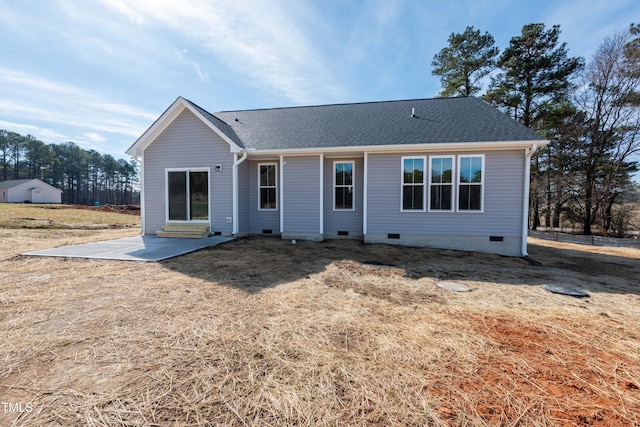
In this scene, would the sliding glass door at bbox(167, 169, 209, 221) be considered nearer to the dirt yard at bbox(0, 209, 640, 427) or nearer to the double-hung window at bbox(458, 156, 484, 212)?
the dirt yard at bbox(0, 209, 640, 427)

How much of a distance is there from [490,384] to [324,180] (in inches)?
311

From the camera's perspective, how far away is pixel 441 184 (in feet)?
27.3

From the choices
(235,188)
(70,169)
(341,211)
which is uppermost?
(70,169)

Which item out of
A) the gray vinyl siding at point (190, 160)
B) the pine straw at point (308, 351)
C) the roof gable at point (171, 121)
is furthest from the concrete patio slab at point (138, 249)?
the roof gable at point (171, 121)

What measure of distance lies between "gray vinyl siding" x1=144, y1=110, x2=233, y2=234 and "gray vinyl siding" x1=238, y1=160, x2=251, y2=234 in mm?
331

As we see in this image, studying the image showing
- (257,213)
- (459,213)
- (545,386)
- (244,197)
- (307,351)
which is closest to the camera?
(545,386)

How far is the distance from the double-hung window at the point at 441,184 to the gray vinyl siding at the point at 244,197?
6.40 metres

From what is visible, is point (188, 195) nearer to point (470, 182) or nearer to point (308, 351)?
point (308, 351)

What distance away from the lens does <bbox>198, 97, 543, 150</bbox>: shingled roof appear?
8352 mm

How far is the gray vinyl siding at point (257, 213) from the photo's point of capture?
998 cm

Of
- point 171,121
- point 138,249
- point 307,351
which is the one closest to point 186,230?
point 138,249

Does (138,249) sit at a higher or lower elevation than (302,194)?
lower

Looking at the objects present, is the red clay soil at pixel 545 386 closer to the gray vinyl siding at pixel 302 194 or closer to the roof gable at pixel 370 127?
the roof gable at pixel 370 127

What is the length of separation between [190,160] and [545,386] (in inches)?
400
